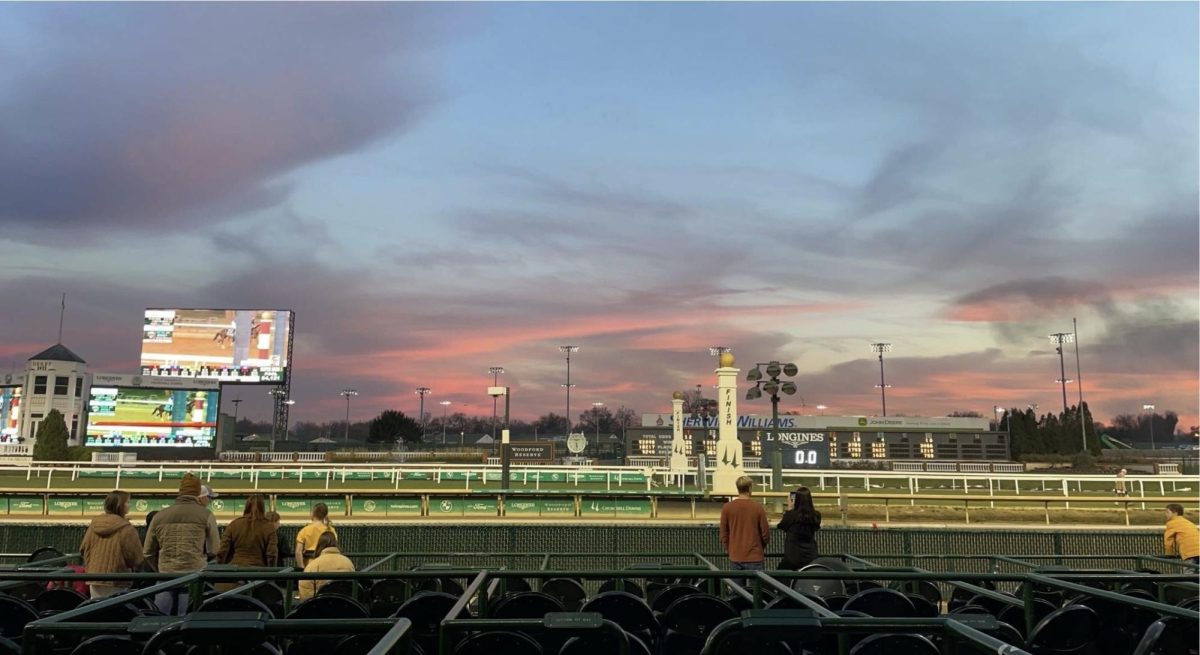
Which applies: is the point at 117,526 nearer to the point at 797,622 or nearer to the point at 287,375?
the point at 797,622

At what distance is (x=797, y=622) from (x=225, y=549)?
675 cm

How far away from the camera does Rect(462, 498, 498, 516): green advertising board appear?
21.1 metres

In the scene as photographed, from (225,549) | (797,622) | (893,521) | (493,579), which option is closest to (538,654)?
(797,622)

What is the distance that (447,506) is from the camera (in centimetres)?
2145

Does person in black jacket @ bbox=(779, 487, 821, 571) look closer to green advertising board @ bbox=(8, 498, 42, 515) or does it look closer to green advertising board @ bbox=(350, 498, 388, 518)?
green advertising board @ bbox=(350, 498, 388, 518)

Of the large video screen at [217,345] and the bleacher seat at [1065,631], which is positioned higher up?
the large video screen at [217,345]

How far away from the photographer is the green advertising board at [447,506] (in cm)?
2124

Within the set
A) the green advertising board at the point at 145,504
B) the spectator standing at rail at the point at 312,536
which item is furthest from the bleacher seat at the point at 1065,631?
the green advertising board at the point at 145,504

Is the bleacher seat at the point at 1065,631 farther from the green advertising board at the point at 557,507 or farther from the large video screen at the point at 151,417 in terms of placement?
the large video screen at the point at 151,417

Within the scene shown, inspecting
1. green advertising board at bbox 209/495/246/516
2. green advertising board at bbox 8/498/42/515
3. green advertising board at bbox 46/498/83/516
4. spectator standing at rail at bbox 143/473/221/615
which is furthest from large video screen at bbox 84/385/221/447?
spectator standing at rail at bbox 143/473/221/615

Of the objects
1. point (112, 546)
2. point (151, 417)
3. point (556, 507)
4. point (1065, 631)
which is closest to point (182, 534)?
point (112, 546)

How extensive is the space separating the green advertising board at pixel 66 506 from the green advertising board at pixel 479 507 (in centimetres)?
989

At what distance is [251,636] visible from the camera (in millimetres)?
3635

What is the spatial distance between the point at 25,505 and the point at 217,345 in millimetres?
37681
